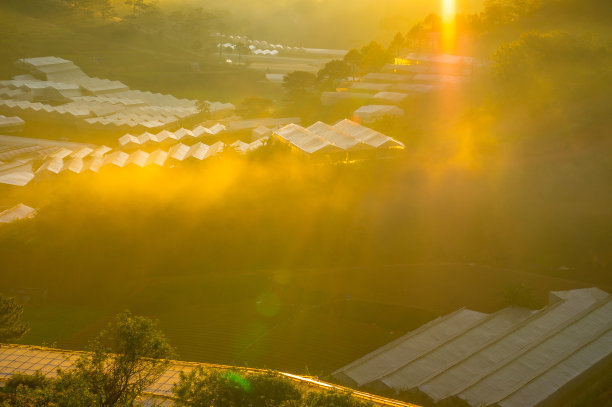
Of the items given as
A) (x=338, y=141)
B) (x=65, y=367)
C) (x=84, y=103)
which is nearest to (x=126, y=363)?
(x=65, y=367)

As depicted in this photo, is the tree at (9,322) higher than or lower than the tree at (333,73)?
lower

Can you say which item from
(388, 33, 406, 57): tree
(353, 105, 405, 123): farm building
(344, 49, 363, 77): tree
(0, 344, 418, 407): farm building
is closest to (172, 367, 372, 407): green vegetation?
(0, 344, 418, 407): farm building

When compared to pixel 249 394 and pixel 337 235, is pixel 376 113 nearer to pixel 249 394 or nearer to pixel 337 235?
pixel 337 235

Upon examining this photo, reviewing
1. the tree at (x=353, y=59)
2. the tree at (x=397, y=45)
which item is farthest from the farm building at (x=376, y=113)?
the tree at (x=397, y=45)

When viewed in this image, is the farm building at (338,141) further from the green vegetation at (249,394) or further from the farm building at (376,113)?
the green vegetation at (249,394)

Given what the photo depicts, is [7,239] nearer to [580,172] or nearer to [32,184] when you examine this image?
[32,184]

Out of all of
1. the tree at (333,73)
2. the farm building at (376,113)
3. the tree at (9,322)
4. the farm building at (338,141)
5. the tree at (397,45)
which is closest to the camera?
the tree at (9,322)

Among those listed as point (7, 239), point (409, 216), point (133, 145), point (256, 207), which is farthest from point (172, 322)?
point (133, 145)
